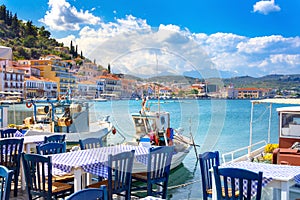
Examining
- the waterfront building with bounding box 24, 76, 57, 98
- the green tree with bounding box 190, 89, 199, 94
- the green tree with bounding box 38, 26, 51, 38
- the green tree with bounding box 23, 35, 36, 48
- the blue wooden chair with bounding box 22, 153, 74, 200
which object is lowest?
the blue wooden chair with bounding box 22, 153, 74, 200

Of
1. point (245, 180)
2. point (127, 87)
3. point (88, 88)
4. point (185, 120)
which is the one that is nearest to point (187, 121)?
point (185, 120)

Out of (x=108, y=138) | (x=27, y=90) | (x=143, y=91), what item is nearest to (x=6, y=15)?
(x=27, y=90)

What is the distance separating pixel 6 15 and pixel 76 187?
9437 cm

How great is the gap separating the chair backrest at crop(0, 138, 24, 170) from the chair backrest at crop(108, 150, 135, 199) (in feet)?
5.10

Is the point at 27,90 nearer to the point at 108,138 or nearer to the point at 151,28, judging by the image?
the point at 108,138

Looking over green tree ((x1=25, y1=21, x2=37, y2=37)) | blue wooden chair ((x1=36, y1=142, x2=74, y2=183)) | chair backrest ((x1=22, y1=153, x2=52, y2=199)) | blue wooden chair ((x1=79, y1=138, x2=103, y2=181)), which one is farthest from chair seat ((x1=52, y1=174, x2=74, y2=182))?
green tree ((x1=25, y1=21, x2=37, y2=37))

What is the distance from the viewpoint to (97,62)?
12.6ft

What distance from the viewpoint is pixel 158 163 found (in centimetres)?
404

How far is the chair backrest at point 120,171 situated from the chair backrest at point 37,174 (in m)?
0.60

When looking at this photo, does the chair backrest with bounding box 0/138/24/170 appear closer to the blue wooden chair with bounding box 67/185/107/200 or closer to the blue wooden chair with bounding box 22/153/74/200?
the blue wooden chair with bounding box 22/153/74/200

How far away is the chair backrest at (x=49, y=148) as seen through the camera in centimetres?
427

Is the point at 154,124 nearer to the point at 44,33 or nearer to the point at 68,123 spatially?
the point at 68,123

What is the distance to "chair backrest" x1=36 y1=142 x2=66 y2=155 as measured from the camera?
4273 mm

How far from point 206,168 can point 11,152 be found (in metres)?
2.55
